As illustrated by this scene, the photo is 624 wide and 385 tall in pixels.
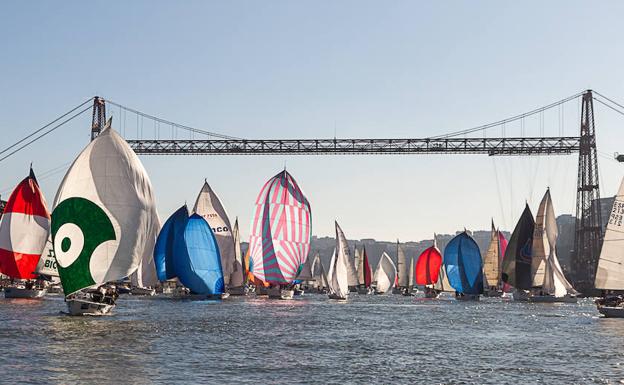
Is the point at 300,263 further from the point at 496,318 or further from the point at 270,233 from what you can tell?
the point at 496,318

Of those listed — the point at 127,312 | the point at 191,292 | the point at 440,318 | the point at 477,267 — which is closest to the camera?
the point at 127,312

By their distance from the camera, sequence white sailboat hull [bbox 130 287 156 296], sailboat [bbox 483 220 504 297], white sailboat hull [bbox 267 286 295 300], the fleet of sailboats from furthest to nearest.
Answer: sailboat [bbox 483 220 504 297] < white sailboat hull [bbox 130 287 156 296] < white sailboat hull [bbox 267 286 295 300] < the fleet of sailboats

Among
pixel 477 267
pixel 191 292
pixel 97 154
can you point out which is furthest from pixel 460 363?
pixel 477 267

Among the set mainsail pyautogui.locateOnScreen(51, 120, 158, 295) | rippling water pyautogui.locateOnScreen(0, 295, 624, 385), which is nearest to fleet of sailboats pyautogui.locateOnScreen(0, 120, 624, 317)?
mainsail pyautogui.locateOnScreen(51, 120, 158, 295)

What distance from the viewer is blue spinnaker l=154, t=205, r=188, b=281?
2317 inches

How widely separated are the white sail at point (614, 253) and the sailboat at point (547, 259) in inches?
1077

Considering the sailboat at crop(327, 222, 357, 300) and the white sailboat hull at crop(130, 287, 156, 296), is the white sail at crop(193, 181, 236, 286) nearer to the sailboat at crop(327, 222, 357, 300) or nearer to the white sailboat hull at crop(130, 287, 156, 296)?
the sailboat at crop(327, 222, 357, 300)

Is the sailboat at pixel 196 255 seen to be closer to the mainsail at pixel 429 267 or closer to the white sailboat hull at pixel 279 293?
the white sailboat hull at pixel 279 293

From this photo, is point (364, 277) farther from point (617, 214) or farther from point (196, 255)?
point (617, 214)

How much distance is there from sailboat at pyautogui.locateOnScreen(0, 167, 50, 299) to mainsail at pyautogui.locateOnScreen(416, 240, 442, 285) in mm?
42699

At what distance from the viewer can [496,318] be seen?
162ft

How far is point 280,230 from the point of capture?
61.2 m

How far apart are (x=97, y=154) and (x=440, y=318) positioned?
73.0ft

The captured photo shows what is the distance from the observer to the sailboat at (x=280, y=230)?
201 ft
